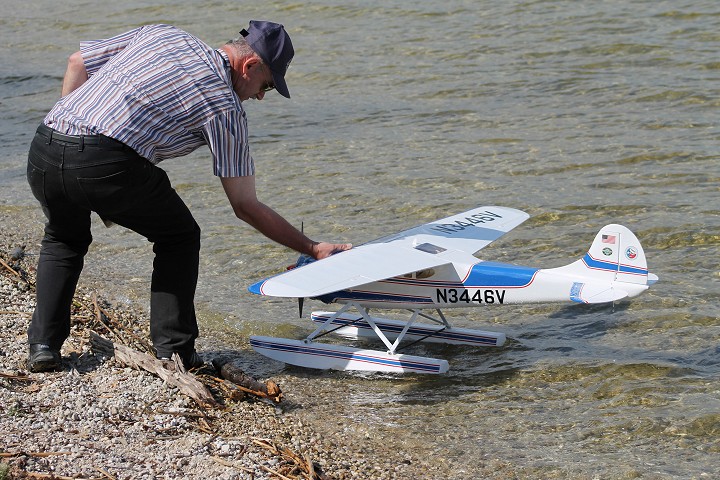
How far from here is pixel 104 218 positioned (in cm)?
586

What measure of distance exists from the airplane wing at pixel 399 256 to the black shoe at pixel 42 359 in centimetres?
139

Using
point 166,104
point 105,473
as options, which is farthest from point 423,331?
point 105,473

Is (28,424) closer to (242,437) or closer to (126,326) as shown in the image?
(242,437)

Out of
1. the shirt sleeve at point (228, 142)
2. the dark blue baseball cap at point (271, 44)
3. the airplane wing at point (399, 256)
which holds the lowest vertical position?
the airplane wing at point (399, 256)

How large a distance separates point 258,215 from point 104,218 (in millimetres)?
978

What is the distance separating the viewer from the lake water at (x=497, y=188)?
617cm

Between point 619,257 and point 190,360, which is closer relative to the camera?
point 190,360

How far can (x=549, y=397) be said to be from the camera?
652 cm

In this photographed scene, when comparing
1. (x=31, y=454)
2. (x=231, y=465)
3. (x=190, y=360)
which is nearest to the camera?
(x=31, y=454)

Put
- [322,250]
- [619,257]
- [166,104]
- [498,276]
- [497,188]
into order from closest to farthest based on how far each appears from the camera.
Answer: [166,104]
[322,250]
[619,257]
[498,276]
[497,188]

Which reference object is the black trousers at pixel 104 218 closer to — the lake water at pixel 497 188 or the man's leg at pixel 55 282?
the man's leg at pixel 55 282

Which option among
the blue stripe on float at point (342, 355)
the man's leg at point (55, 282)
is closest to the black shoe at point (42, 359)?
the man's leg at point (55, 282)

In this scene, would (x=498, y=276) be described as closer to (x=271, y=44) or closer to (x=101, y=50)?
(x=271, y=44)

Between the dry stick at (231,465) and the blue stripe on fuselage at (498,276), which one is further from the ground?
the blue stripe on fuselage at (498,276)
